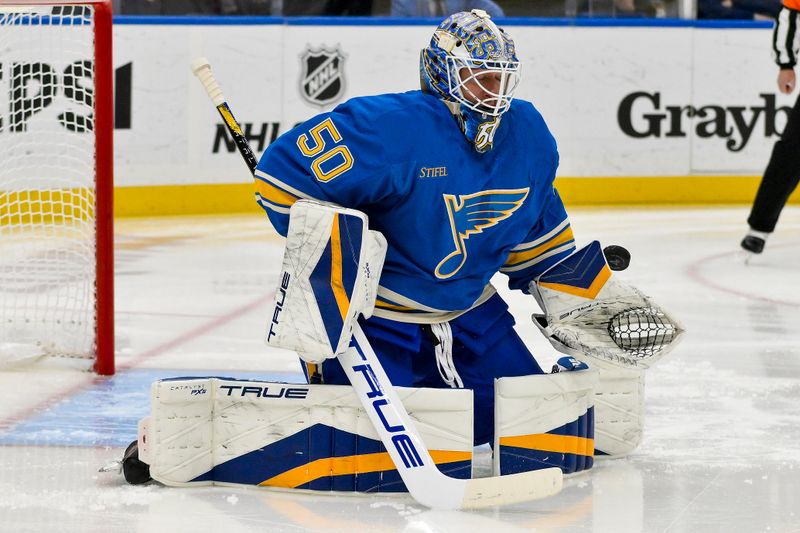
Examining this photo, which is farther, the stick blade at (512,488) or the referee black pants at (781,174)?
the referee black pants at (781,174)

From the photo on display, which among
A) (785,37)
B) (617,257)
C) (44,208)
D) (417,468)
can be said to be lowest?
(44,208)

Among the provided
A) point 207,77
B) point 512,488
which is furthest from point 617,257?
point 207,77

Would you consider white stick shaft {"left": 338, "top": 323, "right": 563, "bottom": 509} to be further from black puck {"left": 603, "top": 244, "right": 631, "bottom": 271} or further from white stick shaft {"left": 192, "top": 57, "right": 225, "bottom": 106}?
white stick shaft {"left": 192, "top": 57, "right": 225, "bottom": 106}

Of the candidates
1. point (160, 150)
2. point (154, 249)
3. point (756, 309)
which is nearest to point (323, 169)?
point (756, 309)

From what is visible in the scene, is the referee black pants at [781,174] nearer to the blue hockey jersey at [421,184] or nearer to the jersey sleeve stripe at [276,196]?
the blue hockey jersey at [421,184]

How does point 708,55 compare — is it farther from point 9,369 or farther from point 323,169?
point 323,169

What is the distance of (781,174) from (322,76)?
2.62 m

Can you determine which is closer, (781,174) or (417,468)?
(417,468)

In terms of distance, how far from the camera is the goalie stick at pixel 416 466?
2.35 metres

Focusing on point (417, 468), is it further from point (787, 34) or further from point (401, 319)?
point (787, 34)

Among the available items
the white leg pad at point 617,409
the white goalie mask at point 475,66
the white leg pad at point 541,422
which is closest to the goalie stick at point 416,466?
the white leg pad at point 541,422

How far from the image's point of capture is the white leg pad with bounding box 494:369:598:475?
8.16 feet

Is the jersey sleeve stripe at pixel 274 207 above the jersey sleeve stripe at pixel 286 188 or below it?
below

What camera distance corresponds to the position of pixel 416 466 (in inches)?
94.0
